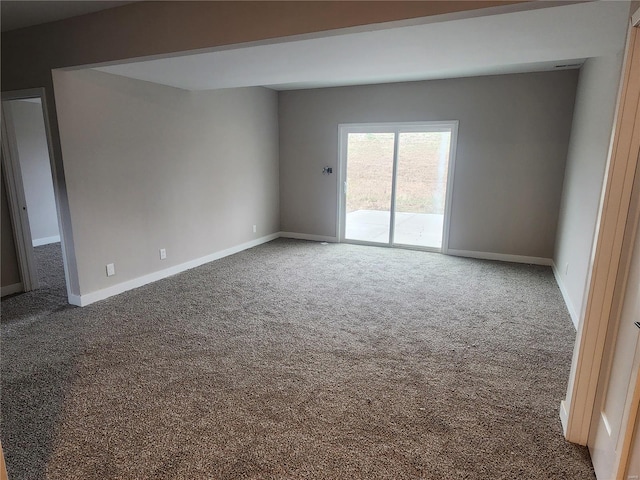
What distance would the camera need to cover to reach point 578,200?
366cm

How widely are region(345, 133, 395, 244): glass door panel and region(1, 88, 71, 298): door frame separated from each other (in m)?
4.05

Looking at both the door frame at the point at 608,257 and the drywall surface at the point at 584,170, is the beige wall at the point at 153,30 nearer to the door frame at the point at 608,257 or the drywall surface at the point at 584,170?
the door frame at the point at 608,257

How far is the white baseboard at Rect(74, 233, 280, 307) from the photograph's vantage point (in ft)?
11.7

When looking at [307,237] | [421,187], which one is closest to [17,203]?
[307,237]

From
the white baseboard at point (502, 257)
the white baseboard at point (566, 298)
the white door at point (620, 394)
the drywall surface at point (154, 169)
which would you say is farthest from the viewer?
the white baseboard at point (502, 257)

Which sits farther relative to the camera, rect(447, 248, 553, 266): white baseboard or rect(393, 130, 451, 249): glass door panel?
rect(393, 130, 451, 249): glass door panel

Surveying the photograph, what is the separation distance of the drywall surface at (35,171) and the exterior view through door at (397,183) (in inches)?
195

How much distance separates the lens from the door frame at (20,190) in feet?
10.8

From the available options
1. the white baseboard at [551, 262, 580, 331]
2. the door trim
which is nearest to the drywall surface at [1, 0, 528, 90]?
the door trim

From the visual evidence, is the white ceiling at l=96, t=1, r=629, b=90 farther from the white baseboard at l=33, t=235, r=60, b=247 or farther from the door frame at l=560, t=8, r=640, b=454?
the white baseboard at l=33, t=235, r=60, b=247

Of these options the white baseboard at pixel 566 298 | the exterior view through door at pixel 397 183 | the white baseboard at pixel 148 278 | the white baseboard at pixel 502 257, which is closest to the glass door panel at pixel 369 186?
the exterior view through door at pixel 397 183

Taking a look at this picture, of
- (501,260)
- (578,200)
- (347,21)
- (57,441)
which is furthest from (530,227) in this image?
(57,441)

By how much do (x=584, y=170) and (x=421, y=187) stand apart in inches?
92.0

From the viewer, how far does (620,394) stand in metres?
1.48
